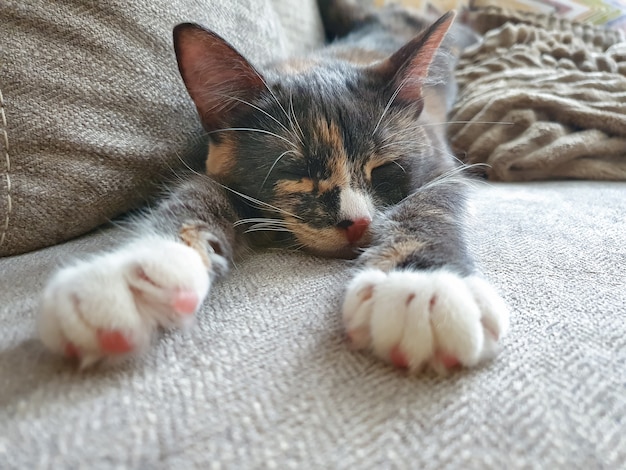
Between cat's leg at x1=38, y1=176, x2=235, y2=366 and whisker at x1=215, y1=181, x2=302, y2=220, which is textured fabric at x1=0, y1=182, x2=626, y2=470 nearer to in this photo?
cat's leg at x1=38, y1=176, x2=235, y2=366

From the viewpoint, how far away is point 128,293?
53 cm

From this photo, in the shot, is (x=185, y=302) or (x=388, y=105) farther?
(x=388, y=105)

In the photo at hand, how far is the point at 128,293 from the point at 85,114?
516 millimetres

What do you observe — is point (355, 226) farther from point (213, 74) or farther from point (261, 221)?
point (213, 74)

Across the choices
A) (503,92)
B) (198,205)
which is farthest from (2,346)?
(503,92)

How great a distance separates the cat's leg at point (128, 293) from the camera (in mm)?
487

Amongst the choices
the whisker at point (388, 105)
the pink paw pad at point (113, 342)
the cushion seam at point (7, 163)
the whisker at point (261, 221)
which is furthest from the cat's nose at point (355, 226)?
the cushion seam at point (7, 163)

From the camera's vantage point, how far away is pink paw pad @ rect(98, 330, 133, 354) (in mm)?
485

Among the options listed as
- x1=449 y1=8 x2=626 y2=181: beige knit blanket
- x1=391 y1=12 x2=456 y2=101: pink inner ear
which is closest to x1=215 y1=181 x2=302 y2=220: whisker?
x1=391 y1=12 x2=456 y2=101: pink inner ear

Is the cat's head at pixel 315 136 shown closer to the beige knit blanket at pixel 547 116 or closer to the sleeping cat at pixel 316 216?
the sleeping cat at pixel 316 216

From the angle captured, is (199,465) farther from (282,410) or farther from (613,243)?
(613,243)

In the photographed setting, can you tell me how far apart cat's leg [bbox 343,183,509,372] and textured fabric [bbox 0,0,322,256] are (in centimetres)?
57

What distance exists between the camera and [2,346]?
1.72ft

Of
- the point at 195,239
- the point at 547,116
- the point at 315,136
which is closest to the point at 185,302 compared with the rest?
the point at 195,239
